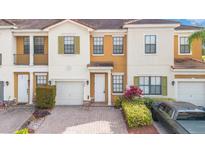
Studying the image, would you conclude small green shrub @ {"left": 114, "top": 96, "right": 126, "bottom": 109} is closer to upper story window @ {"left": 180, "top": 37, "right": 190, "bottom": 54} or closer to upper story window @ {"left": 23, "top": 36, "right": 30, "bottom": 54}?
upper story window @ {"left": 180, "top": 37, "right": 190, "bottom": 54}

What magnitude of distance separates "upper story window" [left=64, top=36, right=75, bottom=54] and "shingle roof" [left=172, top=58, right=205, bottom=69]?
638cm

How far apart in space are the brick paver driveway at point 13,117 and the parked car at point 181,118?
676cm

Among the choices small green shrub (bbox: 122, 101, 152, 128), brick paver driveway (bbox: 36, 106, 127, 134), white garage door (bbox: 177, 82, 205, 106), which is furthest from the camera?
white garage door (bbox: 177, 82, 205, 106)

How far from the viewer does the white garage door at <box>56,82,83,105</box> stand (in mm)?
18375

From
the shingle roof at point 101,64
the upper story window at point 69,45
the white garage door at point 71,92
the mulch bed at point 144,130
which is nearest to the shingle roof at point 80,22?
the upper story window at point 69,45

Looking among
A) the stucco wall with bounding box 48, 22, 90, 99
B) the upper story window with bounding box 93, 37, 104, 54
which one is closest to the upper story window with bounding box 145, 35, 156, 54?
the upper story window with bounding box 93, 37, 104, 54

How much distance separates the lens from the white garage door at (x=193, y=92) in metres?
16.8

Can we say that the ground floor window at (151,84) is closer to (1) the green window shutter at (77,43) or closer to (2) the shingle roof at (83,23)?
(2) the shingle roof at (83,23)

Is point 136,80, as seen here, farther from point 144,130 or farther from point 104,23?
point 144,130

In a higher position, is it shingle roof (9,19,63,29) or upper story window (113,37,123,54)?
shingle roof (9,19,63,29)

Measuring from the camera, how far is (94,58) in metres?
18.5
